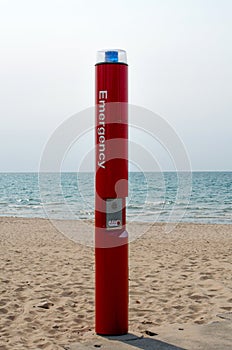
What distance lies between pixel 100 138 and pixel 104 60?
2.22 feet

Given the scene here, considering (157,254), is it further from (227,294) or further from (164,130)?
(164,130)

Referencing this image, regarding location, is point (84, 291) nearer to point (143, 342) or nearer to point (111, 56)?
point (143, 342)

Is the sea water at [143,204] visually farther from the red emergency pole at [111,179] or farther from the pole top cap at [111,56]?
the pole top cap at [111,56]

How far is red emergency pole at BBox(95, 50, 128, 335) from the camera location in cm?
487

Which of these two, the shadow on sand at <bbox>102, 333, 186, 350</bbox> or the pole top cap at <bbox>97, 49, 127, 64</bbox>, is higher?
the pole top cap at <bbox>97, 49, 127, 64</bbox>

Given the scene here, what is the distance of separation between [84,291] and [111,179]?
2592mm

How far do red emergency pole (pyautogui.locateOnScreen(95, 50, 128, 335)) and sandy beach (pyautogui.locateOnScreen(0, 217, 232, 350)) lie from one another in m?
0.55

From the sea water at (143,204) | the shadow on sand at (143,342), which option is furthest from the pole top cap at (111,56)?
the shadow on sand at (143,342)

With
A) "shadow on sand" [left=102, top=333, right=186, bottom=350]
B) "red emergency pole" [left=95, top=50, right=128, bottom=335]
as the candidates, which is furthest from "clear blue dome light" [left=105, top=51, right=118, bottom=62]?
"shadow on sand" [left=102, top=333, right=186, bottom=350]

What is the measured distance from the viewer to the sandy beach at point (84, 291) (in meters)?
5.41

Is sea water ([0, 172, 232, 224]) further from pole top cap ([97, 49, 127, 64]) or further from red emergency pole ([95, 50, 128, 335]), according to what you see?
pole top cap ([97, 49, 127, 64])

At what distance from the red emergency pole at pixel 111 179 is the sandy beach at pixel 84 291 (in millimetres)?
554

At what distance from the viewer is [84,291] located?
277 inches

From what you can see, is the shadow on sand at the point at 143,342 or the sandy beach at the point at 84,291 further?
the sandy beach at the point at 84,291
